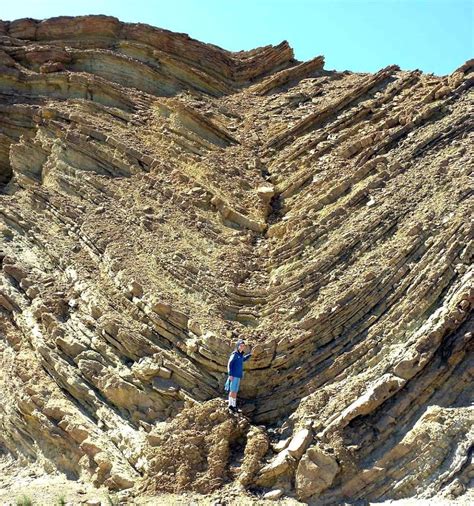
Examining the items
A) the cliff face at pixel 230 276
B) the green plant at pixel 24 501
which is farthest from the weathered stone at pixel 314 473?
the green plant at pixel 24 501

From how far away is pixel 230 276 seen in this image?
13.1 metres

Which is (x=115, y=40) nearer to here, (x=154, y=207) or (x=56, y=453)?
(x=154, y=207)

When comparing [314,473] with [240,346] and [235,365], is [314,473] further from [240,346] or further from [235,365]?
[240,346]

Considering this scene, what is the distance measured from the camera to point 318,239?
535 inches

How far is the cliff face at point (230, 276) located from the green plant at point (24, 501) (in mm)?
839

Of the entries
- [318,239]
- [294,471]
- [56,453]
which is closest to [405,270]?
[318,239]

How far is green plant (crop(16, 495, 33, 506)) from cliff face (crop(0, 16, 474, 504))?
839 mm

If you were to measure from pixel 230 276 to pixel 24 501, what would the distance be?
5143 mm

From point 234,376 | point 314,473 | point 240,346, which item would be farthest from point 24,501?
point 314,473

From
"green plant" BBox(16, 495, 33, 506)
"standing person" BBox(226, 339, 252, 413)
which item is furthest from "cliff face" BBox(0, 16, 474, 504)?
"green plant" BBox(16, 495, 33, 506)

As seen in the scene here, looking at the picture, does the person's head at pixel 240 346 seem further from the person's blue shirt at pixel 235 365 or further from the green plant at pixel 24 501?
the green plant at pixel 24 501

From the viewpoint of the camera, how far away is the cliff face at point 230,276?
10094 mm

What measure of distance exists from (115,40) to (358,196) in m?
8.96

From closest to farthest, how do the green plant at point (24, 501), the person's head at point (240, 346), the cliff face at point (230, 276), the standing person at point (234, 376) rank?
the green plant at point (24, 501)
the cliff face at point (230, 276)
the standing person at point (234, 376)
the person's head at point (240, 346)
